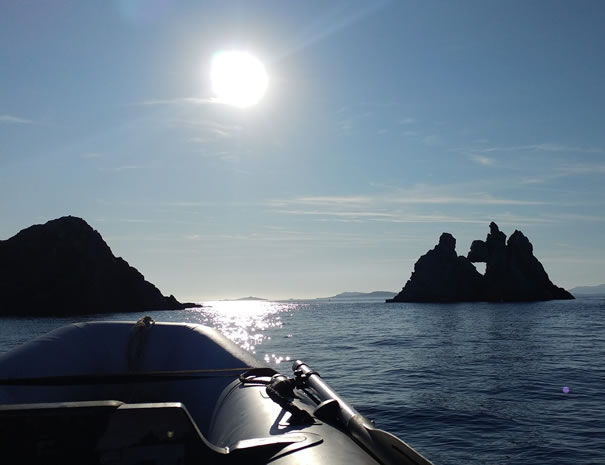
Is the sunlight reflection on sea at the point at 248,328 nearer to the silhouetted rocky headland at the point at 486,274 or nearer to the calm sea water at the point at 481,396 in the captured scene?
the calm sea water at the point at 481,396

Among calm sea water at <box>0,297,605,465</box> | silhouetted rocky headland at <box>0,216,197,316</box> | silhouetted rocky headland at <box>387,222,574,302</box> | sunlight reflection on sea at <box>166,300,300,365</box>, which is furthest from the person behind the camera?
silhouetted rocky headland at <box>387,222,574,302</box>

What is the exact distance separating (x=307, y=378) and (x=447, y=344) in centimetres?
2322

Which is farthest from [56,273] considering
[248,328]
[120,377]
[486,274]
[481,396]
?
[486,274]

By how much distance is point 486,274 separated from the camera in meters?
126

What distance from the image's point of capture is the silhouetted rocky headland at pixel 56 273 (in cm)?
9169

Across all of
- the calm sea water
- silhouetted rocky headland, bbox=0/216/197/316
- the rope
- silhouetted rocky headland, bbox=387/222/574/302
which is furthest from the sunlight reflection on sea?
silhouetted rocky headland, bbox=387/222/574/302

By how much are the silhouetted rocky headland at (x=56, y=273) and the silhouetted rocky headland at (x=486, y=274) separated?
82.8 metres

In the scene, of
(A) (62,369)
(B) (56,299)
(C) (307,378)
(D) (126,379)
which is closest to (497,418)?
(C) (307,378)

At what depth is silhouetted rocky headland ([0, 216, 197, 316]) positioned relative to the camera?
91.7m

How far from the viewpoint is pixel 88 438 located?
2.54 meters

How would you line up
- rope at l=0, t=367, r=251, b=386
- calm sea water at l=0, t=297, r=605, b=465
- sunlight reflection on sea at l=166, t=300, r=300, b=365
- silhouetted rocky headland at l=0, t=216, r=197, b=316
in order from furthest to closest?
1. silhouetted rocky headland at l=0, t=216, r=197, b=316
2. sunlight reflection on sea at l=166, t=300, r=300, b=365
3. calm sea water at l=0, t=297, r=605, b=465
4. rope at l=0, t=367, r=251, b=386

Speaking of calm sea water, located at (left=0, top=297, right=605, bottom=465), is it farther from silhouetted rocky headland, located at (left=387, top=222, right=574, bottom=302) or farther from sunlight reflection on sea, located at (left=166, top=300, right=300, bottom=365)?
silhouetted rocky headland, located at (left=387, top=222, right=574, bottom=302)

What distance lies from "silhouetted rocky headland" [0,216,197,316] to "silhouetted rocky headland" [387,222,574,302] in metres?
82.8

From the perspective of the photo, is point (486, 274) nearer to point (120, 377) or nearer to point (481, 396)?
point (481, 396)
